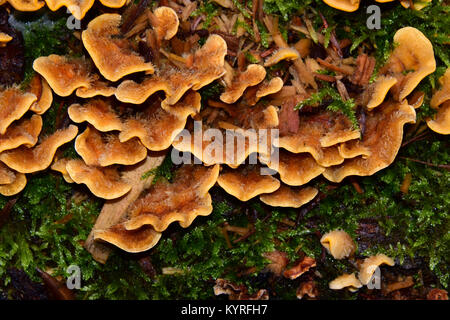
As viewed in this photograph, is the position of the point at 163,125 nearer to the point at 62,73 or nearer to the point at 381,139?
the point at 62,73

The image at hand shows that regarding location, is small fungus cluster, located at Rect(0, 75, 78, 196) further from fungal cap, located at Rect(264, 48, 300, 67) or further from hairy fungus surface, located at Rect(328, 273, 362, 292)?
hairy fungus surface, located at Rect(328, 273, 362, 292)

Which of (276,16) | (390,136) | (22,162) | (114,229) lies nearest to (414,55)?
(390,136)

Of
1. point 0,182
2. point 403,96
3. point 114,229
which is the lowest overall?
point 114,229

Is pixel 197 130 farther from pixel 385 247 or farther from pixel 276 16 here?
pixel 385 247

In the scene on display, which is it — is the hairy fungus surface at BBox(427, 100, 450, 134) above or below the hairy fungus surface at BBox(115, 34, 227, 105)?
below

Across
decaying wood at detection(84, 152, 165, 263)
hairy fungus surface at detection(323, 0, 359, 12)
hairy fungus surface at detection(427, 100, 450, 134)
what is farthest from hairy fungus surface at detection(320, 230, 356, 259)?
hairy fungus surface at detection(323, 0, 359, 12)

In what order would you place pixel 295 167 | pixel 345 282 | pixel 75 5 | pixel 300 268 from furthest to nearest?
1. pixel 300 268
2. pixel 345 282
3. pixel 295 167
4. pixel 75 5

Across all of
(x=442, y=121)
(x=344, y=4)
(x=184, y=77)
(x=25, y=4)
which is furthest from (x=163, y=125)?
(x=442, y=121)
